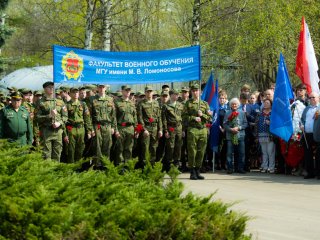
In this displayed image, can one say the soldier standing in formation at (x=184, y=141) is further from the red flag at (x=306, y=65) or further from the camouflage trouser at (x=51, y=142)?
the camouflage trouser at (x=51, y=142)

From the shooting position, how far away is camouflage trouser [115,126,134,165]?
14.6 m

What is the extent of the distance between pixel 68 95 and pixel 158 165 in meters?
8.93

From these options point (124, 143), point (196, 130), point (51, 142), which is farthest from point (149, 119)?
point (51, 142)

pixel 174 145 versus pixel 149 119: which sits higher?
pixel 149 119

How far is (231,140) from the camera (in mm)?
15445

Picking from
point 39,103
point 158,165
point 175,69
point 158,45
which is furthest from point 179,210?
point 158,45

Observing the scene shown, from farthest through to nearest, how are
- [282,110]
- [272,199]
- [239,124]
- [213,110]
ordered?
[213,110] < [239,124] < [282,110] < [272,199]

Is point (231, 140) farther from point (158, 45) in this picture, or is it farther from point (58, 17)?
point (158, 45)

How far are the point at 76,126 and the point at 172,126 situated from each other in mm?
2204

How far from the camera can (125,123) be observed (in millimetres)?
14656

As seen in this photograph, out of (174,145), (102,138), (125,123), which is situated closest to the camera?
(102,138)

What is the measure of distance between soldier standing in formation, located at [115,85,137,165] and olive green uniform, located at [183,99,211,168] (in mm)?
1199

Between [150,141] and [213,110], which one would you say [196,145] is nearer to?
[150,141]

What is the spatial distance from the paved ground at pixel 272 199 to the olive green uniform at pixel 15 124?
3.30m
